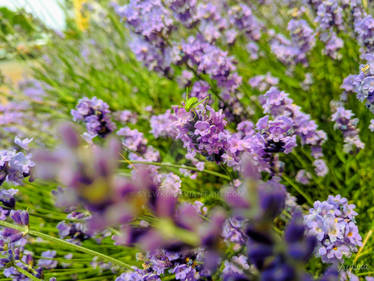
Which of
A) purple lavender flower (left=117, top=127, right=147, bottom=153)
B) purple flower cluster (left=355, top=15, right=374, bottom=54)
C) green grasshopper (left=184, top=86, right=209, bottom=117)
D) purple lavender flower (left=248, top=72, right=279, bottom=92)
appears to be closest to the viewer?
green grasshopper (left=184, top=86, right=209, bottom=117)

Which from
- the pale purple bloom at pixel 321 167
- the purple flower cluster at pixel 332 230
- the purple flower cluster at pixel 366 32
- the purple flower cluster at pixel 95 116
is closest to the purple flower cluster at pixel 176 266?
the purple flower cluster at pixel 332 230

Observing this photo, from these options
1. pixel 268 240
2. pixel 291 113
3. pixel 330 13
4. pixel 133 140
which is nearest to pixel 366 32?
pixel 330 13

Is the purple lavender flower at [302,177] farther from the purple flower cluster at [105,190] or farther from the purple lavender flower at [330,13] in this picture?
the purple flower cluster at [105,190]

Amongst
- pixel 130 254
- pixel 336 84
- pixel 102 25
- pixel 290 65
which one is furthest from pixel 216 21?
pixel 102 25

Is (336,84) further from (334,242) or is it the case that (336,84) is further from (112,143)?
(112,143)

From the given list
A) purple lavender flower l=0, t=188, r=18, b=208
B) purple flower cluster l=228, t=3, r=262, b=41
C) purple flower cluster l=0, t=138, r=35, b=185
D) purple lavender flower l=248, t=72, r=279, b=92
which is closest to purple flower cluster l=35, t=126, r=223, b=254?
purple flower cluster l=0, t=138, r=35, b=185

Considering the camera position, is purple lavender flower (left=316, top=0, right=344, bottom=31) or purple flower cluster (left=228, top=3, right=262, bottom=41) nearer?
purple lavender flower (left=316, top=0, right=344, bottom=31)

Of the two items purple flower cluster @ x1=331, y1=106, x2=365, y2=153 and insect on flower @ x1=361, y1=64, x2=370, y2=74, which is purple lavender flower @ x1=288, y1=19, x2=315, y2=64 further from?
insect on flower @ x1=361, y1=64, x2=370, y2=74
